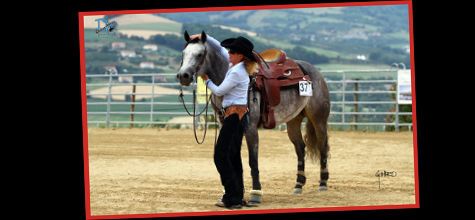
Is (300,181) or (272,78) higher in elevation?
(272,78)

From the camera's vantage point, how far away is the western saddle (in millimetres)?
7719

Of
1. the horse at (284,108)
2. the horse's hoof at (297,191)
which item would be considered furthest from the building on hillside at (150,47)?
the horse's hoof at (297,191)

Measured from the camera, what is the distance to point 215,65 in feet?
24.0

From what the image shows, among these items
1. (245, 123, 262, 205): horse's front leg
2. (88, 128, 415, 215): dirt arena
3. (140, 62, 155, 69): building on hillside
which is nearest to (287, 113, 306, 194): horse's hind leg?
(88, 128, 415, 215): dirt arena

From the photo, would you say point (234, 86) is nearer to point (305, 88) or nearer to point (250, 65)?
point (250, 65)

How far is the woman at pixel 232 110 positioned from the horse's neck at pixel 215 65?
0.68 ft

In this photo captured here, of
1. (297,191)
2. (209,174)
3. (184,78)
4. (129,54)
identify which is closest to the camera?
(184,78)

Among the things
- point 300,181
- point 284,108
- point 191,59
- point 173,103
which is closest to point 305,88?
point 284,108

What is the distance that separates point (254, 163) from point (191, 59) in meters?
1.19

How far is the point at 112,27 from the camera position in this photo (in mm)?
6980

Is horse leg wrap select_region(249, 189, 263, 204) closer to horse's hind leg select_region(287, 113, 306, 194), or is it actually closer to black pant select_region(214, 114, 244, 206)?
black pant select_region(214, 114, 244, 206)

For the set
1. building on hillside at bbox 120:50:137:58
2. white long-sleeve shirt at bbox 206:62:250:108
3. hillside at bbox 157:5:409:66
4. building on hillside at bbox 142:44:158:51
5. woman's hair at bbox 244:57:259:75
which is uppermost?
hillside at bbox 157:5:409:66

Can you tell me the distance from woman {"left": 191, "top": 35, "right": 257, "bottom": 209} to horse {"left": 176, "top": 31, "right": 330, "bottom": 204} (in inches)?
8.7

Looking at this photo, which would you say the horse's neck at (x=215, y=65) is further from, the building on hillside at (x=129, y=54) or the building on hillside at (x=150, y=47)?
the building on hillside at (x=150, y=47)
